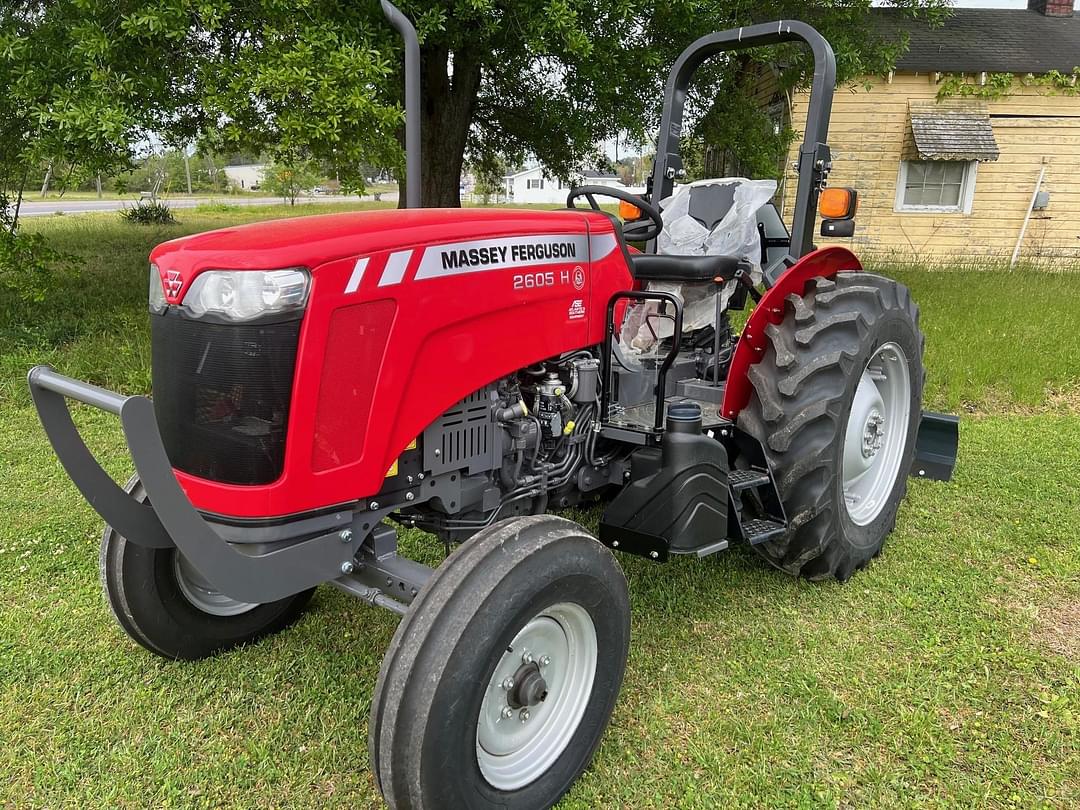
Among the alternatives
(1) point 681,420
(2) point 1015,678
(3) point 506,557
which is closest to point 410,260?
(3) point 506,557

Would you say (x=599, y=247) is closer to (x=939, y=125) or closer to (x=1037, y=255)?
(x=939, y=125)

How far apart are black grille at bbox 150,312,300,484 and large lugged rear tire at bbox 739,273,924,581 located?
1.82 m

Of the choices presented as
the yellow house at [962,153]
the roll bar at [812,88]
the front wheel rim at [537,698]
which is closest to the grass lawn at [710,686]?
the front wheel rim at [537,698]

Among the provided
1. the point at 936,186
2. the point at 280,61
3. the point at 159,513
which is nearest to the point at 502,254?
the point at 159,513

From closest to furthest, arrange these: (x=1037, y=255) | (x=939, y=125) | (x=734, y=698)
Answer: (x=734, y=698)
(x=939, y=125)
(x=1037, y=255)

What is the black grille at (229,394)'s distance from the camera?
183 centimetres

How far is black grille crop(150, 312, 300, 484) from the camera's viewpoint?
6.01 ft

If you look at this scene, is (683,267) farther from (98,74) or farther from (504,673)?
(98,74)

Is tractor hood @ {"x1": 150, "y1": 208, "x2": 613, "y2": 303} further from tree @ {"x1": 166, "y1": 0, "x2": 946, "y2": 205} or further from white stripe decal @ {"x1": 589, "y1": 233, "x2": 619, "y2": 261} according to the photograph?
tree @ {"x1": 166, "y1": 0, "x2": 946, "y2": 205}

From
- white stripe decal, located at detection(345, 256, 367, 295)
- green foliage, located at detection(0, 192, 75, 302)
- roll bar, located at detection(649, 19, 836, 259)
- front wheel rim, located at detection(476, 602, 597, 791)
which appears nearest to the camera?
white stripe decal, located at detection(345, 256, 367, 295)

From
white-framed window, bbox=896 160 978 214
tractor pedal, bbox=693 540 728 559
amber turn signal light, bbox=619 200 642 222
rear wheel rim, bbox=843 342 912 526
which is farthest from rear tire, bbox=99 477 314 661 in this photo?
white-framed window, bbox=896 160 978 214

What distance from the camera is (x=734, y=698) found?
8.50 feet

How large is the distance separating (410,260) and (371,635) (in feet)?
5.06

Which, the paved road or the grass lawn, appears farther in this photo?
the paved road
